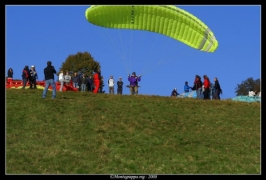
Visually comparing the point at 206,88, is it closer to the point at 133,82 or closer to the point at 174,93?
the point at 133,82

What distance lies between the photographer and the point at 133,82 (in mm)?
32062

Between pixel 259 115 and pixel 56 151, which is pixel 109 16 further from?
pixel 56 151

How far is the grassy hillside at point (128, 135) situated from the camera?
1873 centimetres

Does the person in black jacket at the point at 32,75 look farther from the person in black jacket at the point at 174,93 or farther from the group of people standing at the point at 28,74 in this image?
the person in black jacket at the point at 174,93

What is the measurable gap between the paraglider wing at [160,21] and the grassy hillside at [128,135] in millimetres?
3263

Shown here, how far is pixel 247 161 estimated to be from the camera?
64.2 feet

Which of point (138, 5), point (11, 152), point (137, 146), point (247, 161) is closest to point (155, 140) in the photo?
point (137, 146)

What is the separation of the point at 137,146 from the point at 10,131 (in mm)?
5136

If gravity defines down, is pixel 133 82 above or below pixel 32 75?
below

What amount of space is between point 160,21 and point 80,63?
51.4m

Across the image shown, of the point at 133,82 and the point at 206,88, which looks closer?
the point at 206,88

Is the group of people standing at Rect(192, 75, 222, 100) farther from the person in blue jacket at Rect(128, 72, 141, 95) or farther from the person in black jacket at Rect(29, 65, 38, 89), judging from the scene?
the person in black jacket at Rect(29, 65, 38, 89)

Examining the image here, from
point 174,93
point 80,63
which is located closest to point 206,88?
point 174,93

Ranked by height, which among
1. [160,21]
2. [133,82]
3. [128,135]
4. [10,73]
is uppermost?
[160,21]
